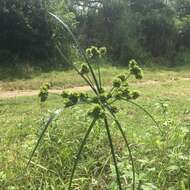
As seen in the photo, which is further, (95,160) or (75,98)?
(95,160)

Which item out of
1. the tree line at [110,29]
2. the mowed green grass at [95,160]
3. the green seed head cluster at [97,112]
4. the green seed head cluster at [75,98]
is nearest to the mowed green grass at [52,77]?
the tree line at [110,29]

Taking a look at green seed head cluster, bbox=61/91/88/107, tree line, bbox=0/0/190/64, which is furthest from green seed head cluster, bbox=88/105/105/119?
tree line, bbox=0/0/190/64

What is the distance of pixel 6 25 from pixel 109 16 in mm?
5256

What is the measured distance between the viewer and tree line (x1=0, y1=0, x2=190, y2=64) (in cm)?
1372

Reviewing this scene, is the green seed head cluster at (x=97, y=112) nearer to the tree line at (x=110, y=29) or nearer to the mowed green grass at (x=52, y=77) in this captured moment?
the mowed green grass at (x=52, y=77)

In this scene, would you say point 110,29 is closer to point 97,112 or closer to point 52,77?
point 52,77

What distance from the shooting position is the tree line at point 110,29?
540 inches

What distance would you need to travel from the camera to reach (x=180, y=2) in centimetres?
1994

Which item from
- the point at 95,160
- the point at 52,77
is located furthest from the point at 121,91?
the point at 52,77

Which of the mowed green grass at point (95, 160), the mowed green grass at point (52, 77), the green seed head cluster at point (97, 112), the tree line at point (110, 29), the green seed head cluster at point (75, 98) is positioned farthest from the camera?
the tree line at point (110, 29)

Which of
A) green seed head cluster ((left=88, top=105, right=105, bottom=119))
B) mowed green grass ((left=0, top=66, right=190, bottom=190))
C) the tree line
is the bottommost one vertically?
mowed green grass ((left=0, top=66, right=190, bottom=190))

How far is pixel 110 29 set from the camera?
1741cm

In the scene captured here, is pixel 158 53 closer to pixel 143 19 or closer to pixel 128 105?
pixel 143 19

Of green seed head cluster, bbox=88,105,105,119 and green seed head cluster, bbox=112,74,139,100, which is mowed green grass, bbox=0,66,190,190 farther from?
green seed head cluster, bbox=88,105,105,119
